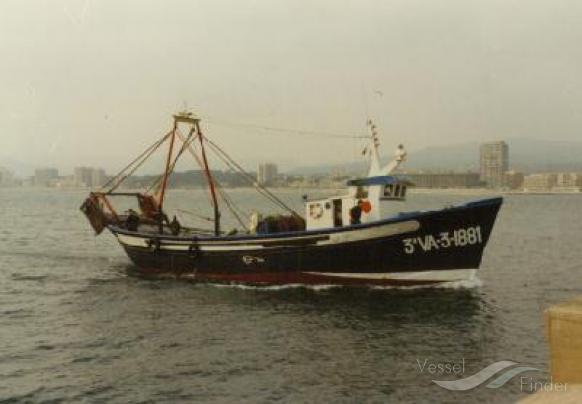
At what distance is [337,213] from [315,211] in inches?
41.4

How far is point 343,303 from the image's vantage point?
1008 inches

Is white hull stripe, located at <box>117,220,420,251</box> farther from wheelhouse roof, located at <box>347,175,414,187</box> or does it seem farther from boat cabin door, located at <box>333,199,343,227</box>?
wheelhouse roof, located at <box>347,175,414,187</box>

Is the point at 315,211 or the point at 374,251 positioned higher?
the point at 315,211

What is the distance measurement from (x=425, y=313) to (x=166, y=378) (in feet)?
36.9

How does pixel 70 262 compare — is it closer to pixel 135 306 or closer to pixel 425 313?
pixel 135 306

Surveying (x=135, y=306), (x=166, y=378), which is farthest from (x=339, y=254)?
(x=166, y=378)

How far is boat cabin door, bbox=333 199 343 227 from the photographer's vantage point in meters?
28.7

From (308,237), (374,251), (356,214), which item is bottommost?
(374,251)

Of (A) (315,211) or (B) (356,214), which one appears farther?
(A) (315,211)

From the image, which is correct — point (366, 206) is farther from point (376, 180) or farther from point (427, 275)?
point (427, 275)

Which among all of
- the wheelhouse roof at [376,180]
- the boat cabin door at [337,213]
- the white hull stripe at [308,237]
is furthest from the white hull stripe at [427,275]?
the wheelhouse roof at [376,180]

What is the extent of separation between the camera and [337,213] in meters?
28.8

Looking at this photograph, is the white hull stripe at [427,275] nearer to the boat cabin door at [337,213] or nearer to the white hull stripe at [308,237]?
the white hull stripe at [308,237]

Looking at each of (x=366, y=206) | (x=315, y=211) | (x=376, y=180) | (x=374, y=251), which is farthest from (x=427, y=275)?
(x=315, y=211)
